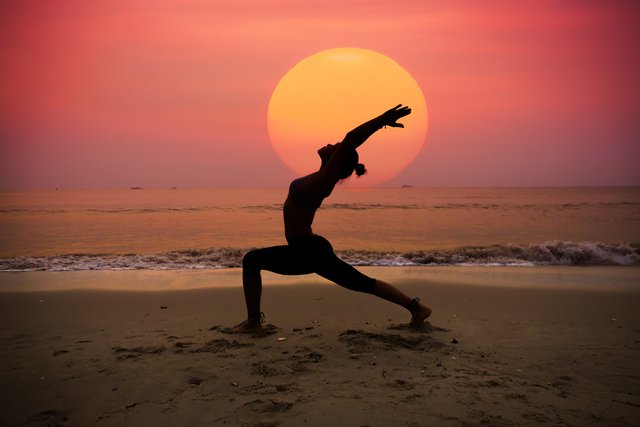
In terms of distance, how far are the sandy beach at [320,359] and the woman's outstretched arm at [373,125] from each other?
5.81 ft

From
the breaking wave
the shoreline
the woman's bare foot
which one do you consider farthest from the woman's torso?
the breaking wave

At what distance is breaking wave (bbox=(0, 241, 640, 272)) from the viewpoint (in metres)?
11.1

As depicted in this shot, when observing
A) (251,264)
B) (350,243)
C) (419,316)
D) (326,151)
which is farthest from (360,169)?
(350,243)

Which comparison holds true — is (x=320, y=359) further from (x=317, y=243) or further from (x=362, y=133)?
(x=362, y=133)

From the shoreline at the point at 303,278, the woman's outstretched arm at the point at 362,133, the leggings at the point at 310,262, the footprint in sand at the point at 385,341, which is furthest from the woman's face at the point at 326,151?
the shoreline at the point at 303,278

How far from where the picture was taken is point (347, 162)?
432 centimetres

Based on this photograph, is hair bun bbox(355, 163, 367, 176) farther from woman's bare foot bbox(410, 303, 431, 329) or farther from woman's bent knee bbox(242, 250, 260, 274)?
woman's bare foot bbox(410, 303, 431, 329)

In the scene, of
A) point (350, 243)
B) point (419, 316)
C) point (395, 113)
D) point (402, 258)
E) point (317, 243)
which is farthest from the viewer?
point (350, 243)

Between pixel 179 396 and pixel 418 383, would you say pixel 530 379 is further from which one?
pixel 179 396

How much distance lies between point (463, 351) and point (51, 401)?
3185mm

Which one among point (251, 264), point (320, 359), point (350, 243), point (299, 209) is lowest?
point (350, 243)

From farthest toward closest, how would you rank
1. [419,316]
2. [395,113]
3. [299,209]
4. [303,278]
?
[303,278], [419,316], [299,209], [395,113]

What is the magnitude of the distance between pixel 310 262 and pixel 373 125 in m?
1.41

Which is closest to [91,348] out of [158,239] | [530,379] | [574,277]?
[530,379]
